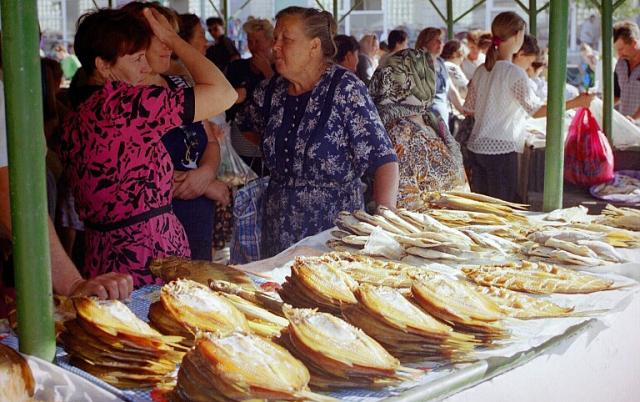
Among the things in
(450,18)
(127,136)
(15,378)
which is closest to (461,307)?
(15,378)

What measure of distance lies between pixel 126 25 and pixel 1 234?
831 millimetres

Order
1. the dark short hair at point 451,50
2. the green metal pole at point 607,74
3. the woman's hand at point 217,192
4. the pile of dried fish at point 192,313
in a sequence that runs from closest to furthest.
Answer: the pile of dried fish at point 192,313
the woman's hand at point 217,192
the green metal pole at point 607,74
the dark short hair at point 451,50

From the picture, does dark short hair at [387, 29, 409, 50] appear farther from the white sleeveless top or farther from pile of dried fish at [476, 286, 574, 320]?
pile of dried fish at [476, 286, 574, 320]

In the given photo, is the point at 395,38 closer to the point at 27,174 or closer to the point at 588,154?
the point at 588,154

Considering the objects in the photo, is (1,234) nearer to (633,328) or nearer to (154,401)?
(154,401)

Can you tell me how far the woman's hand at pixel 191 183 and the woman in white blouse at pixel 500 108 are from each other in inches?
95.7

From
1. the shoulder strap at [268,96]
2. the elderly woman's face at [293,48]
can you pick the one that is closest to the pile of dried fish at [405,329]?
the elderly woman's face at [293,48]

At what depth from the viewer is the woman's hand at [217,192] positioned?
11.2 ft

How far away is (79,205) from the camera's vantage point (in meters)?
2.54

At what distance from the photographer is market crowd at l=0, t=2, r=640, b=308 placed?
7.63 feet

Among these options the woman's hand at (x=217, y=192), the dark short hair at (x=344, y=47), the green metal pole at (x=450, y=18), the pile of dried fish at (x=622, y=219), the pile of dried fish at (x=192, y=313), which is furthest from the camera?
the green metal pole at (x=450, y=18)

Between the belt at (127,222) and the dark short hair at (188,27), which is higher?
the dark short hair at (188,27)

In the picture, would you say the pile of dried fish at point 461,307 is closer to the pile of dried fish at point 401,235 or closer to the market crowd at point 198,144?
the pile of dried fish at point 401,235

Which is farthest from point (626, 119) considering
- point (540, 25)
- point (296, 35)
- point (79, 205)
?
point (540, 25)
